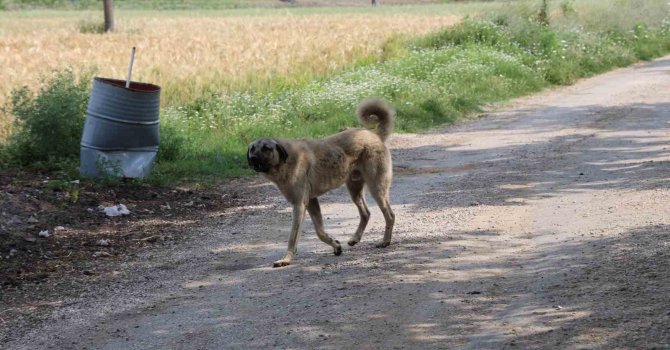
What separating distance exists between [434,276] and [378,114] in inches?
89.1

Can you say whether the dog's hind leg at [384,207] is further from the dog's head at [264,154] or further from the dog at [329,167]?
the dog's head at [264,154]

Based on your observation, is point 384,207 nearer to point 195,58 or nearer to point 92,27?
point 195,58

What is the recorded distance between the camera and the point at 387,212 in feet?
30.6

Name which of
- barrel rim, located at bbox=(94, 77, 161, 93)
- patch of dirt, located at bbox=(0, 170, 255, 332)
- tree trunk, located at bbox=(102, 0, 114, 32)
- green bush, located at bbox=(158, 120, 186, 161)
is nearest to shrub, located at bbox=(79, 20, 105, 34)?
tree trunk, located at bbox=(102, 0, 114, 32)

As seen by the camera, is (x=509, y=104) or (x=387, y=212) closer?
(x=387, y=212)

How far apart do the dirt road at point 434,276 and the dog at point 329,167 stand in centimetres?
32

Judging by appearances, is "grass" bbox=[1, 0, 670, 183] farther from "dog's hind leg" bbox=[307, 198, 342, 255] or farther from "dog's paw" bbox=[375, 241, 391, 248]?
"dog's paw" bbox=[375, 241, 391, 248]

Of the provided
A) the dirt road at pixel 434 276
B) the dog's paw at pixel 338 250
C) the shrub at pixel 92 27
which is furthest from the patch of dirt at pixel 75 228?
the shrub at pixel 92 27

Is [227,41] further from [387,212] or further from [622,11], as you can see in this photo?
[387,212]

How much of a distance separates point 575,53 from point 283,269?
68.6 ft

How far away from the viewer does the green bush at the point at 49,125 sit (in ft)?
44.9

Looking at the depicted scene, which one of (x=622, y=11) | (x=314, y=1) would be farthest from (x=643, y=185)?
(x=314, y=1)

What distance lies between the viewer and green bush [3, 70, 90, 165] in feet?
44.9

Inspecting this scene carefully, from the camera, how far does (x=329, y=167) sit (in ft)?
29.8
